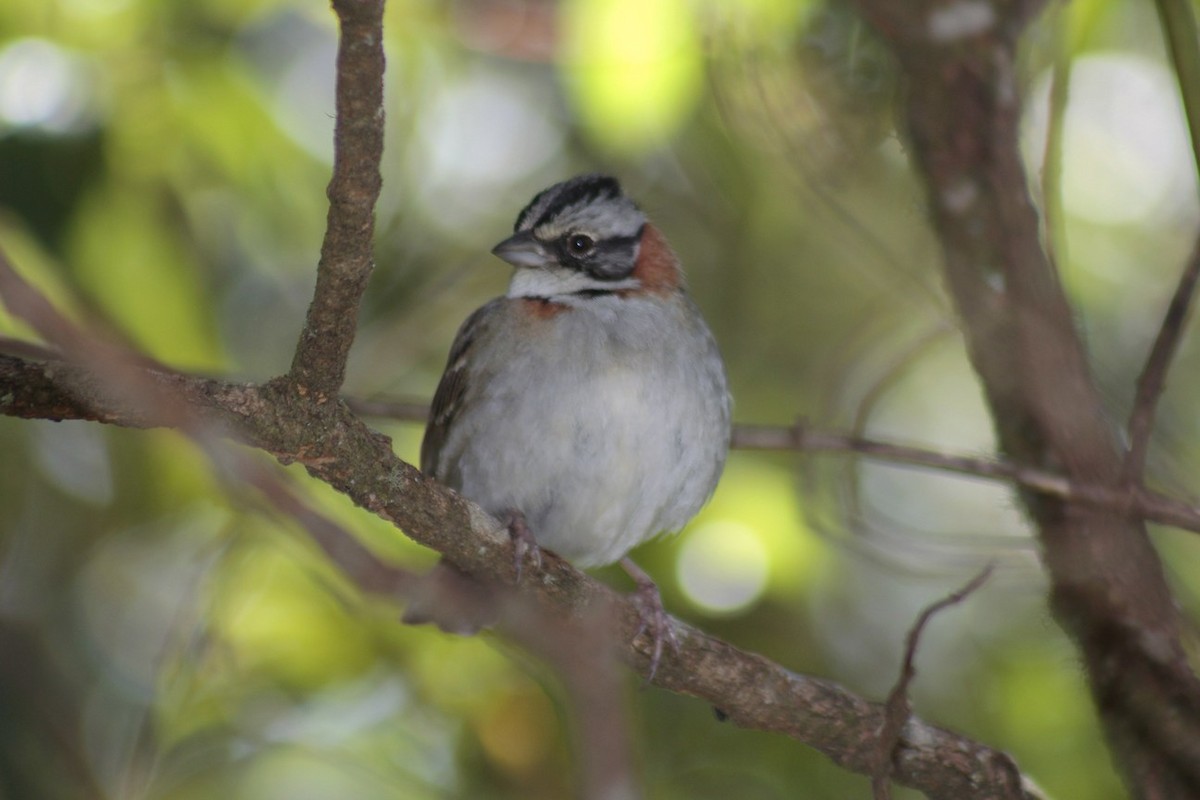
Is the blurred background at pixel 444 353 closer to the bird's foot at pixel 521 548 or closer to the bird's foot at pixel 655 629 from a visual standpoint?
the bird's foot at pixel 655 629

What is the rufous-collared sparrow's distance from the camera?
4.13 metres

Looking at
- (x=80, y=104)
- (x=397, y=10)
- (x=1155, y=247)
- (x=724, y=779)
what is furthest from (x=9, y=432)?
(x=1155, y=247)

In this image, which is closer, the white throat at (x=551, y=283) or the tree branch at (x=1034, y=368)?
the tree branch at (x=1034, y=368)

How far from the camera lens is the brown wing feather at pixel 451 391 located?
4.45 m

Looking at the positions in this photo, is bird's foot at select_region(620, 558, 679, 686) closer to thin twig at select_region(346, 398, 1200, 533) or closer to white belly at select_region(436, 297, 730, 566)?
white belly at select_region(436, 297, 730, 566)

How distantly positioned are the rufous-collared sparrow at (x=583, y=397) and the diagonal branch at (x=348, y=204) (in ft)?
4.90

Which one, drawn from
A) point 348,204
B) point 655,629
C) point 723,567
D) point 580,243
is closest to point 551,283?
point 580,243

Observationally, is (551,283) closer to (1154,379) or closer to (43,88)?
(43,88)

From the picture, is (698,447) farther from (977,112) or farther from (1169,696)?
(1169,696)

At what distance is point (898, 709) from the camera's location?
335 cm

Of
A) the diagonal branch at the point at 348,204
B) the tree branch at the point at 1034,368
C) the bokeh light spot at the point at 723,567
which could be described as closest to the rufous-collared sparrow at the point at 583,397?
the bokeh light spot at the point at 723,567

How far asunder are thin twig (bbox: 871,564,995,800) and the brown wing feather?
5.74 feet

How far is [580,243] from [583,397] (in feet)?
2.51

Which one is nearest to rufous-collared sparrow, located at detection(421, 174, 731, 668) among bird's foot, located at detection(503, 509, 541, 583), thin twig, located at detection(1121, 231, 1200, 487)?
bird's foot, located at detection(503, 509, 541, 583)
